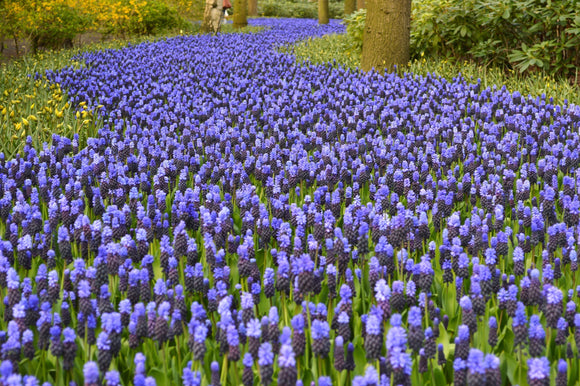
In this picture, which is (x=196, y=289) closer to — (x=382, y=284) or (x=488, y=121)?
(x=382, y=284)

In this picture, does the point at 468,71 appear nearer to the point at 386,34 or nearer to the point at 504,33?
the point at 504,33

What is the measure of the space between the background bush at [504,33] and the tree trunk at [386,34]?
2.16ft

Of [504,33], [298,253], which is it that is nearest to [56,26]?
[504,33]

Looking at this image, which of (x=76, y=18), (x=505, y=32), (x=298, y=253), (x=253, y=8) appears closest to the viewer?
(x=298, y=253)

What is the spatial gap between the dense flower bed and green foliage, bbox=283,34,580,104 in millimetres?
1220

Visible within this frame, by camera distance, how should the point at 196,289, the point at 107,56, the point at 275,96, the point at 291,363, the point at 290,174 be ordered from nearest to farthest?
the point at 291,363 → the point at 196,289 → the point at 290,174 → the point at 275,96 → the point at 107,56

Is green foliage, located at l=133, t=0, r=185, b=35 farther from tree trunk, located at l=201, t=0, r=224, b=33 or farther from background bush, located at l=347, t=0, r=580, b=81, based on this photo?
background bush, located at l=347, t=0, r=580, b=81

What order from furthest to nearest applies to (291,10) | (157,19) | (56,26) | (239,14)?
(291,10) → (239,14) → (157,19) → (56,26)

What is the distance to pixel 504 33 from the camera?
441 inches

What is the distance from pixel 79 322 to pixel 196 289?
1.85 feet

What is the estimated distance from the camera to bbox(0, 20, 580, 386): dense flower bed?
7.86 ft

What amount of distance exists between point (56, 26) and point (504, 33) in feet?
34.0

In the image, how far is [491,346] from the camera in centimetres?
270

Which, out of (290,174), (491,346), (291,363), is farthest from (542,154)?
(291,363)
